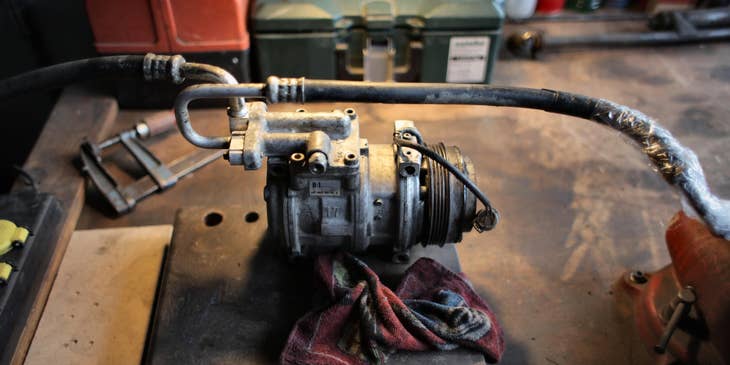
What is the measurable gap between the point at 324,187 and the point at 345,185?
0.14 feet

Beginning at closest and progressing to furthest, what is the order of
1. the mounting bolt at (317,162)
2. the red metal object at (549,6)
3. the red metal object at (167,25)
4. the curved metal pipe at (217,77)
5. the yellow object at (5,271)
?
the mounting bolt at (317,162)
the curved metal pipe at (217,77)
the yellow object at (5,271)
the red metal object at (167,25)
the red metal object at (549,6)

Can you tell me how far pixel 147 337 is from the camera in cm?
118

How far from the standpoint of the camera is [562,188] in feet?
5.56

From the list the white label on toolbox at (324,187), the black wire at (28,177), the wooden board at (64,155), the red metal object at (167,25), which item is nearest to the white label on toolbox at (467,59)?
the red metal object at (167,25)

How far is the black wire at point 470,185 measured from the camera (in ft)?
3.39

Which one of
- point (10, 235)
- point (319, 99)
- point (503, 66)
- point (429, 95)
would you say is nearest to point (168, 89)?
point (10, 235)

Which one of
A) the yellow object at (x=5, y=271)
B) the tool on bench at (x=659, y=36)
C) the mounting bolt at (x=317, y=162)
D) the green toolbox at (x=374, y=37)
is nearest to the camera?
the mounting bolt at (x=317, y=162)

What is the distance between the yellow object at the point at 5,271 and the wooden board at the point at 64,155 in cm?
10

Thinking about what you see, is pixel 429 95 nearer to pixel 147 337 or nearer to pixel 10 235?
pixel 147 337

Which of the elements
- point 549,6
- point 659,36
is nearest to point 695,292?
point 659,36

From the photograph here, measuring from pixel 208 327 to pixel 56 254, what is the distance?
22.6 inches

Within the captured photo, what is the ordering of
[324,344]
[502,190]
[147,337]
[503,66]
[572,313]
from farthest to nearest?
[503,66] → [502,190] → [572,313] → [147,337] → [324,344]

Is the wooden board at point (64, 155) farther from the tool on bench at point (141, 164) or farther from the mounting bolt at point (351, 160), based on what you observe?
the mounting bolt at point (351, 160)

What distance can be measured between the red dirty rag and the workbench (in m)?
0.22
